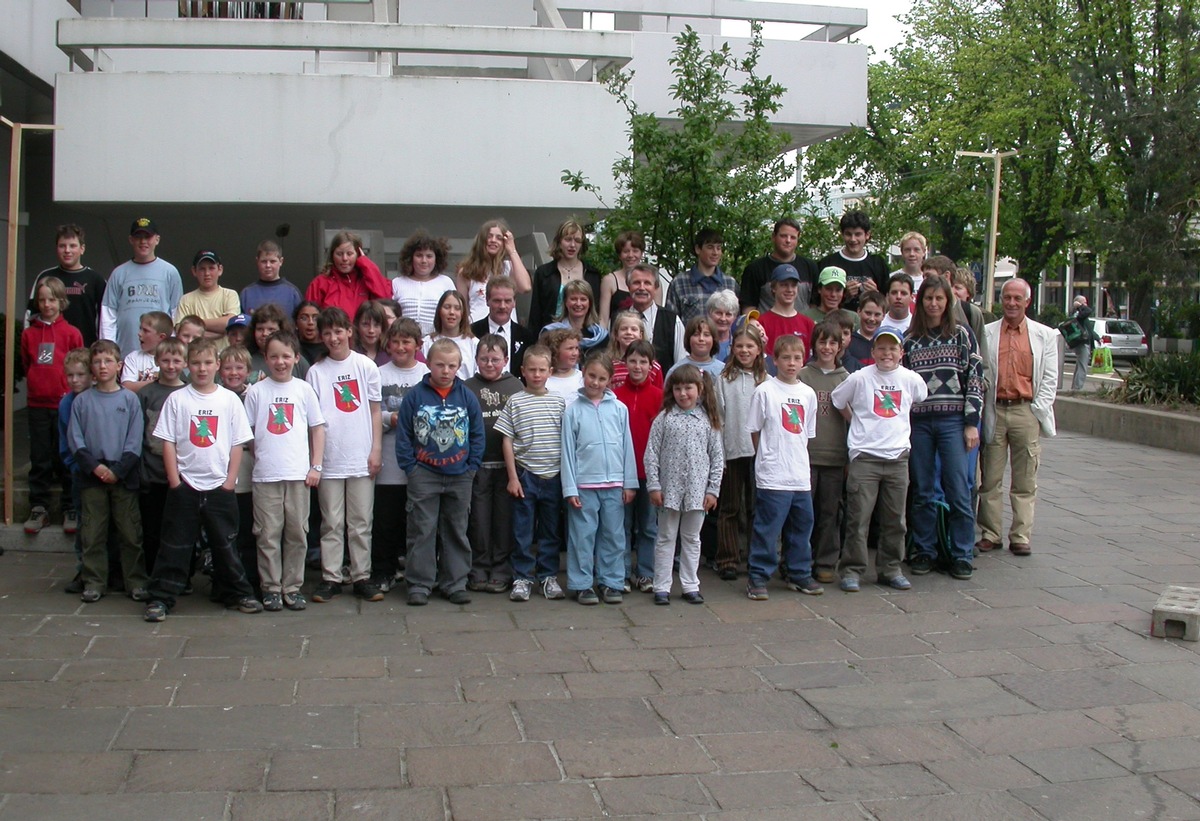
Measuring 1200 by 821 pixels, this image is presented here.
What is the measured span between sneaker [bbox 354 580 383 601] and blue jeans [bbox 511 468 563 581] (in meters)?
0.81

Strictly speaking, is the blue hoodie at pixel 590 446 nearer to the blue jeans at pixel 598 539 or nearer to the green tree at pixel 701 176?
the blue jeans at pixel 598 539

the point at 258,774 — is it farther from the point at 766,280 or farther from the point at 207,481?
the point at 766,280

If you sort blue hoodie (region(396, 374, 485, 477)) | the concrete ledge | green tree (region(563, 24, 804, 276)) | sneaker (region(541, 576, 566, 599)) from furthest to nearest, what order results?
the concrete ledge → green tree (region(563, 24, 804, 276)) → sneaker (region(541, 576, 566, 599)) → blue hoodie (region(396, 374, 485, 477))

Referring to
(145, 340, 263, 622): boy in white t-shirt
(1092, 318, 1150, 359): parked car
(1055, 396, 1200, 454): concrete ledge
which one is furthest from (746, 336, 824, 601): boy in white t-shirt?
(1092, 318, 1150, 359): parked car

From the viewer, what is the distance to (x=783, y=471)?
7199 millimetres

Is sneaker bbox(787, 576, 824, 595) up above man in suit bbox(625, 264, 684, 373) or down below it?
below

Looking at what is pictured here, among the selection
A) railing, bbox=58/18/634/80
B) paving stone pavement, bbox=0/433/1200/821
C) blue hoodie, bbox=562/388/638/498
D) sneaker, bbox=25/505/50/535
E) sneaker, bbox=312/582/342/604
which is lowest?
paving stone pavement, bbox=0/433/1200/821

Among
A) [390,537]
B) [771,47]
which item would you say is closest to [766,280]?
[390,537]

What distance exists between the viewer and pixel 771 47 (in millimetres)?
14156

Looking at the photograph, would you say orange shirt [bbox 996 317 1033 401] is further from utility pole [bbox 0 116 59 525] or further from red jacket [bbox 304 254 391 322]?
utility pole [bbox 0 116 59 525]

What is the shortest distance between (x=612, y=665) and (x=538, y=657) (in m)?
0.37

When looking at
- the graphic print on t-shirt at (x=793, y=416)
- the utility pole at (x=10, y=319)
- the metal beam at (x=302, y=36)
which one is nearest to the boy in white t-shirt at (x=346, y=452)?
the utility pole at (x=10, y=319)

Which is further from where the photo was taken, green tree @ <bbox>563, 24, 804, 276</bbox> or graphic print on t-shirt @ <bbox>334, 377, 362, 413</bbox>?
green tree @ <bbox>563, 24, 804, 276</bbox>

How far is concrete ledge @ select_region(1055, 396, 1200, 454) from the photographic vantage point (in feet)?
47.5
